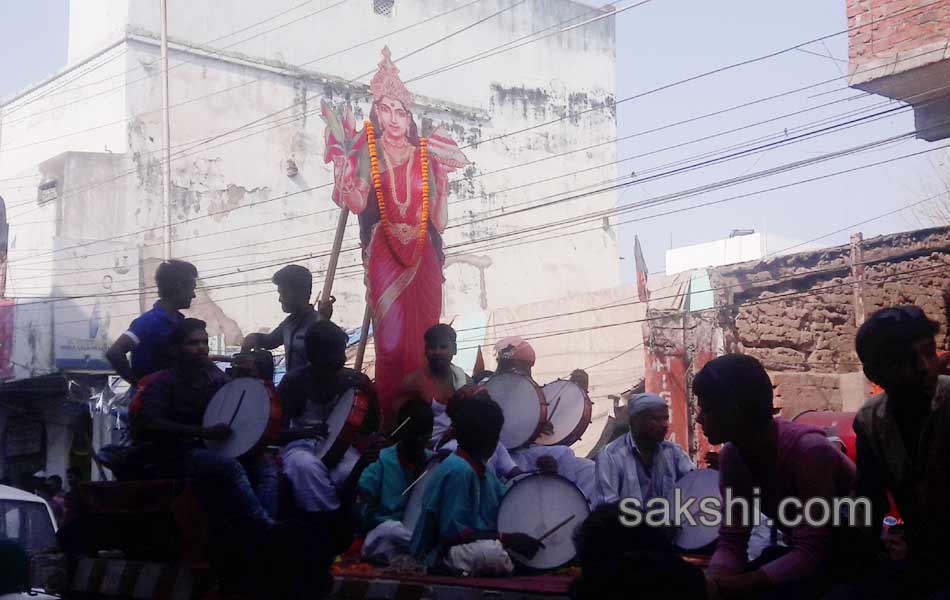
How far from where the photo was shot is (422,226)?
362 inches

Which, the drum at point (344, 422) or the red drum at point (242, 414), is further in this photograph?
the drum at point (344, 422)

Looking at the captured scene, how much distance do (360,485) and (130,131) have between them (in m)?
22.3

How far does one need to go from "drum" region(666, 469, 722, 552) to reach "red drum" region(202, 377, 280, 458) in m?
2.07

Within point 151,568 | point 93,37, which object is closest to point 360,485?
point 151,568

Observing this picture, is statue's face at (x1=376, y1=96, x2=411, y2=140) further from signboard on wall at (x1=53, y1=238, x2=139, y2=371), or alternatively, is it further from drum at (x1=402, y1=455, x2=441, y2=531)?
signboard on wall at (x1=53, y1=238, x2=139, y2=371)

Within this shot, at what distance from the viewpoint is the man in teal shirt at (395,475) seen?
20.2 ft

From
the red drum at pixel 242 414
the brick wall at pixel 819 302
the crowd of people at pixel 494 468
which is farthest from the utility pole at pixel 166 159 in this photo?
the red drum at pixel 242 414

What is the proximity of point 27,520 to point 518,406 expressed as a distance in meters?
5.48

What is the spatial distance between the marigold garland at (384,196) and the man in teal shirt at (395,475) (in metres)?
2.71

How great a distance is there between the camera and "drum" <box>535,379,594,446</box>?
7.79m

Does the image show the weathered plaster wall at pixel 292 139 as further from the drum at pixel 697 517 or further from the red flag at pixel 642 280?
the drum at pixel 697 517

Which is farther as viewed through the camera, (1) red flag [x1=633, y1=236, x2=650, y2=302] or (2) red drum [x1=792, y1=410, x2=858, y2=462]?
(1) red flag [x1=633, y1=236, x2=650, y2=302]

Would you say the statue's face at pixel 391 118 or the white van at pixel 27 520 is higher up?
the statue's face at pixel 391 118

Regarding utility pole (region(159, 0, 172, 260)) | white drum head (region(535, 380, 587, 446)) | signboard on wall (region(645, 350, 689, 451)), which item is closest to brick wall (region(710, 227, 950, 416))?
signboard on wall (region(645, 350, 689, 451))
